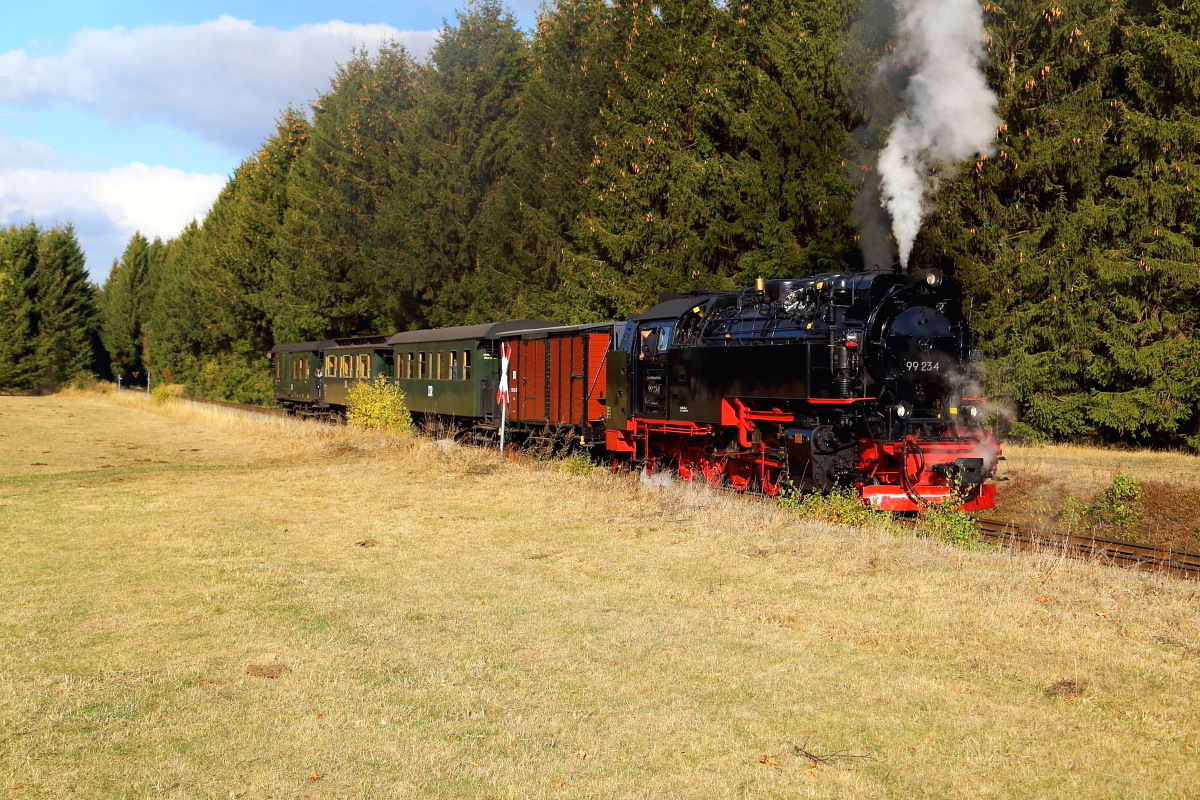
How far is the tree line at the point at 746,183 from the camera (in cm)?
1972

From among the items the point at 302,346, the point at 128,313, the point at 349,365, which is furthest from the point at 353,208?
the point at 128,313

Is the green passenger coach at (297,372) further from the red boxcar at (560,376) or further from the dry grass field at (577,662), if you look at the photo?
the dry grass field at (577,662)

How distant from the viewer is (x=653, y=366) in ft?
55.9

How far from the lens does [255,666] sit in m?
6.63

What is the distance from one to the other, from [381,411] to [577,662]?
19.2m

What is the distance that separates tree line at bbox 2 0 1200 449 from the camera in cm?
1972

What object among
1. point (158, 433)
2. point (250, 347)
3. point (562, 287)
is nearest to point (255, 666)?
point (562, 287)

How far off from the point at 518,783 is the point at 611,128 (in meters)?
27.8

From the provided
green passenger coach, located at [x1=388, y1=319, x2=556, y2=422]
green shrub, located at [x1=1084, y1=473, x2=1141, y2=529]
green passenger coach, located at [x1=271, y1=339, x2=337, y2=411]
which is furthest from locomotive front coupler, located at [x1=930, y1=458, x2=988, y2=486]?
green passenger coach, located at [x1=271, y1=339, x2=337, y2=411]

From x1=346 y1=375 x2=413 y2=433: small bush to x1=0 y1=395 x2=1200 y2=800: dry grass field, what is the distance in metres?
12.2

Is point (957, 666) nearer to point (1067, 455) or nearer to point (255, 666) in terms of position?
point (255, 666)

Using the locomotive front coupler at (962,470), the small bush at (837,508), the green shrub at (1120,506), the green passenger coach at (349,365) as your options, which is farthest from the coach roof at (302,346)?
the green shrub at (1120,506)

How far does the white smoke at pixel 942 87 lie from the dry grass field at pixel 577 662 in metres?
10.2

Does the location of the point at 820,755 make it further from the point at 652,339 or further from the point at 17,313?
the point at 17,313
